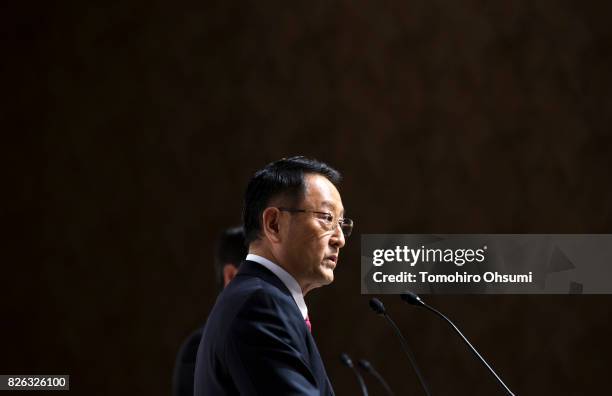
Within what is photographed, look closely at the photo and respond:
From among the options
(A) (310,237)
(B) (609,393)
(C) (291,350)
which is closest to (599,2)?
(B) (609,393)

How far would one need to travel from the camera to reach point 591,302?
406 centimetres

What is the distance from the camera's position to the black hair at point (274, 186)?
1.49m

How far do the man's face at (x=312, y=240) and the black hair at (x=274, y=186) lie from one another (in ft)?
0.06

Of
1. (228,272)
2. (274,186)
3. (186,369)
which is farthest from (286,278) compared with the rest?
(228,272)

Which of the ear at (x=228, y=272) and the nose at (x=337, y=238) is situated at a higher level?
the nose at (x=337, y=238)

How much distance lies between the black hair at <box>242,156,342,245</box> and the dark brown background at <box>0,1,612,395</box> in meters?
2.42

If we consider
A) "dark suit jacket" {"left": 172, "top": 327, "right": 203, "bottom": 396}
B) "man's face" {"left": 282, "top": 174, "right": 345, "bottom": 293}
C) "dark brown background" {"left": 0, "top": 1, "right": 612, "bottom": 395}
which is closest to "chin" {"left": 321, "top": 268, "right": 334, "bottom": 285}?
"man's face" {"left": 282, "top": 174, "right": 345, "bottom": 293}

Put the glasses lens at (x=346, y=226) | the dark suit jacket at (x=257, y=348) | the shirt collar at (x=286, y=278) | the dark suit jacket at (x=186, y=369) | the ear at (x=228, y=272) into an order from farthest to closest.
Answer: the ear at (x=228, y=272) < the dark suit jacket at (x=186, y=369) < the glasses lens at (x=346, y=226) < the shirt collar at (x=286, y=278) < the dark suit jacket at (x=257, y=348)

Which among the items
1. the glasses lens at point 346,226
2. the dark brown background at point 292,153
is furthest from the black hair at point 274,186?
the dark brown background at point 292,153

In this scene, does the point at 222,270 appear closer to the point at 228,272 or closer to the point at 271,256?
the point at 228,272

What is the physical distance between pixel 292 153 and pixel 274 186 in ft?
8.18

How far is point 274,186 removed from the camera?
1.50 meters

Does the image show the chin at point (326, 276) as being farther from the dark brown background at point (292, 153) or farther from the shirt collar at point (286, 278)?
the dark brown background at point (292, 153)

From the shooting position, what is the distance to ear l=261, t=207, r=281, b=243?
57.2 inches
